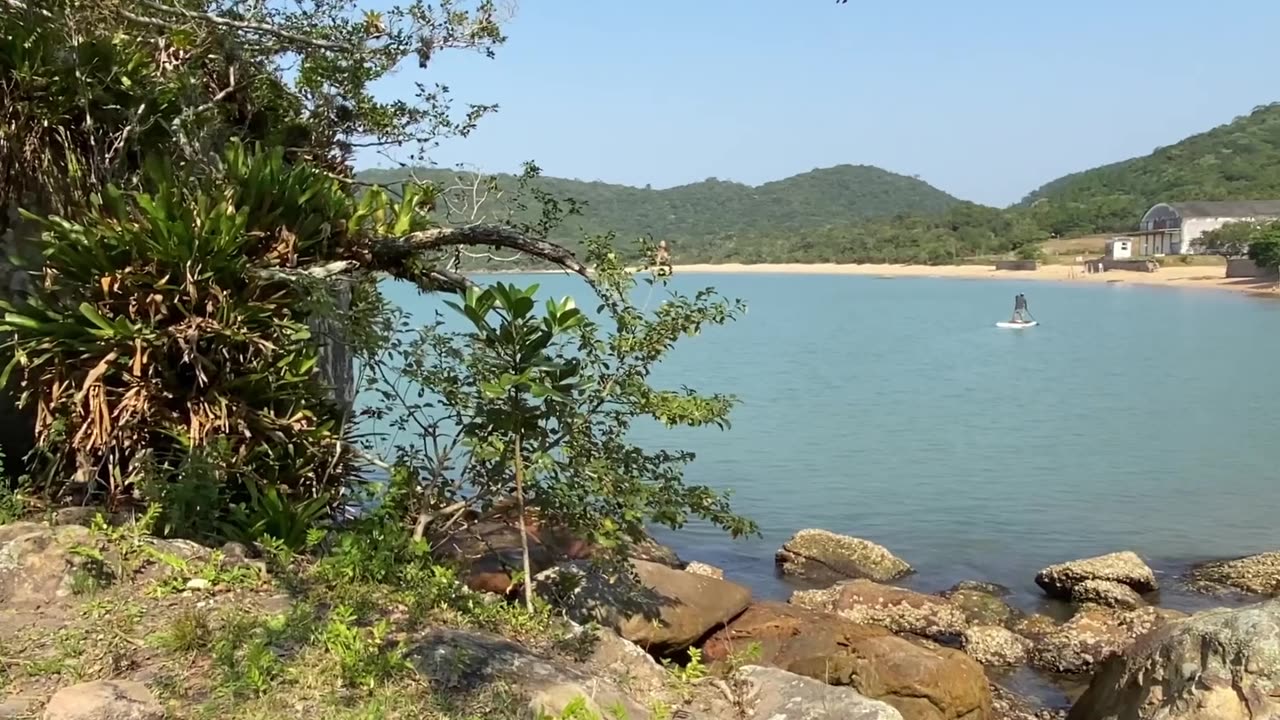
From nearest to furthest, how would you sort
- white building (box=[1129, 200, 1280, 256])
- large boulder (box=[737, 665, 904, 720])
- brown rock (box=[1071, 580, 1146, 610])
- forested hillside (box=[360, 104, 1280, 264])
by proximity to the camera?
large boulder (box=[737, 665, 904, 720])
brown rock (box=[1071, 580, 1146, 610])
white building (box=[1129, 200, 1280, 256])
forested hillside (box=[360, 104, 1280, 264])

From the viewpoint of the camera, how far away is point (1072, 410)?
22.3 meters

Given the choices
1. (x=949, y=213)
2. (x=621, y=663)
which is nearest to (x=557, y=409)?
(x=621, y=663)

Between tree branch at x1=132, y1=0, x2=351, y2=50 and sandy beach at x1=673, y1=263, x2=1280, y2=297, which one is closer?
tree branch at x1=132, y1=0, x2=351, y2=50

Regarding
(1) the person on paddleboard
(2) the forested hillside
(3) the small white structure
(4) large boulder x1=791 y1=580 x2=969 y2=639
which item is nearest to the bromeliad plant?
(4) large boulder x1=791 y1=580 x2=969 y2=639

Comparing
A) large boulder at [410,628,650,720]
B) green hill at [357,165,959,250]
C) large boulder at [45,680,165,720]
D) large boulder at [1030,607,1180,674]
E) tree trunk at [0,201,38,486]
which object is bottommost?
large boulder at [1030,607,1180,674]

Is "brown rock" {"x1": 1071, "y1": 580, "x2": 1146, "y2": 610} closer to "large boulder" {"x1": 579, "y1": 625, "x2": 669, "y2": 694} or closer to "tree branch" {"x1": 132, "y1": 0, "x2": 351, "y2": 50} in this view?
"large boulder" {"x1": 579, "y1": 625, "x2": 669, "y2": 694}

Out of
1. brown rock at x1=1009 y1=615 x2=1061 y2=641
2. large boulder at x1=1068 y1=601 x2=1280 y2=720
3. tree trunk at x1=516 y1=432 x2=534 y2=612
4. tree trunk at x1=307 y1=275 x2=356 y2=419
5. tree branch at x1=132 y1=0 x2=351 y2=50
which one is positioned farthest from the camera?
brown rock at x1=1009 y1=615 x2=1061 y2=641

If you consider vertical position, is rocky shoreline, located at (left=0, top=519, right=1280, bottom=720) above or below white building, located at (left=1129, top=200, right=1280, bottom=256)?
below

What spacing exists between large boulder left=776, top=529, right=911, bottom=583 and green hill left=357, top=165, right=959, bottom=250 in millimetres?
91771

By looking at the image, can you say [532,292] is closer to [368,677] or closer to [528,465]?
[528,465]

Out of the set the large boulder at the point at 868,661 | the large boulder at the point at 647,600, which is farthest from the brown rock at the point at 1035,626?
the large boulder at the point at 647,600

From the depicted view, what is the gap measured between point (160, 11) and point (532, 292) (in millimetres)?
2825

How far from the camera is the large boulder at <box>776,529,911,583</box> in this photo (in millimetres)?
10719

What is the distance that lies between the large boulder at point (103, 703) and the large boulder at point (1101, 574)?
862 cm
